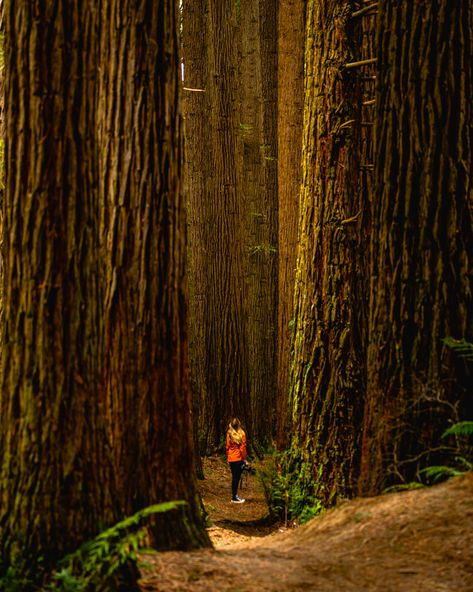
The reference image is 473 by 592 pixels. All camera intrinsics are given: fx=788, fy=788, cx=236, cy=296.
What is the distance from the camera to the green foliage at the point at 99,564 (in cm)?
461

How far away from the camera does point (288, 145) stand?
1333 cm

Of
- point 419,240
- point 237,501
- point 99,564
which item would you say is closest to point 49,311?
point 99,564

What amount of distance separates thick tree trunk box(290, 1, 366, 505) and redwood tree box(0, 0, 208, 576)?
143 inches

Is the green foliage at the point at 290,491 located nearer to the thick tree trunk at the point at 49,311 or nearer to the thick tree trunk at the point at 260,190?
the thick tree trunk at the point at 49,311

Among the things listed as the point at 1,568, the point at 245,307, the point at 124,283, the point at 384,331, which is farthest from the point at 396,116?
the point at 245,307

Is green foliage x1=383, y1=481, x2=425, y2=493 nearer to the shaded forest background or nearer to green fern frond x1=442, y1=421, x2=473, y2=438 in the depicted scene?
the shaded forest background

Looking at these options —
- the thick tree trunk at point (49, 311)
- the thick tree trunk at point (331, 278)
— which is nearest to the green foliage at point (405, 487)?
the thick tree trunk at point (49, 311)

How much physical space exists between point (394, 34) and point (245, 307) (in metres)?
9.80

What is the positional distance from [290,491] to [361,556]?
166 inches

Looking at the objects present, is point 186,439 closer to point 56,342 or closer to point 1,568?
point 56,342

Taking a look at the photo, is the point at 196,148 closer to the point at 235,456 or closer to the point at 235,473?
the point at 235,456

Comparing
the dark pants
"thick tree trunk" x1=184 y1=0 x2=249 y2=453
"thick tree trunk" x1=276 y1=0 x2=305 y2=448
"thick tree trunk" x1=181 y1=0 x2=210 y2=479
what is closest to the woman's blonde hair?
the dark pants

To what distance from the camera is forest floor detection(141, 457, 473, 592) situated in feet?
15.1

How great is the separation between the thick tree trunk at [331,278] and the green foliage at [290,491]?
0.12 ft
